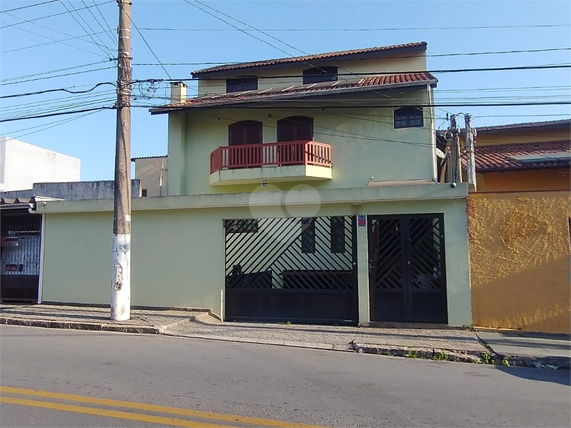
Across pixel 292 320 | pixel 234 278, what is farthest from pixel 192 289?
pixel 292 320

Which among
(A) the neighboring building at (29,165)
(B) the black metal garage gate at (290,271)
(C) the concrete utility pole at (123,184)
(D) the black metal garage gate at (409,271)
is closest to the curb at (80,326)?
(C) the concrete utility pole at (123,184)

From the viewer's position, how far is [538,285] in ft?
30.0

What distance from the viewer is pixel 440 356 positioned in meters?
7.36

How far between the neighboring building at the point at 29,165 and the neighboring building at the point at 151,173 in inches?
368

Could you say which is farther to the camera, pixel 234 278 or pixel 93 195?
pixel 93 195

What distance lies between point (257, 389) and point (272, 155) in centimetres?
1263

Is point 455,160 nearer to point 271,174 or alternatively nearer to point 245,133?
point 271,174

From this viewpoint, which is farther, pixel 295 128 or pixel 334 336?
pixel 295 128

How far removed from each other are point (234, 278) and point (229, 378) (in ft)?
17.5

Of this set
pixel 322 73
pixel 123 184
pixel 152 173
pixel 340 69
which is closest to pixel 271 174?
pixel 322 73

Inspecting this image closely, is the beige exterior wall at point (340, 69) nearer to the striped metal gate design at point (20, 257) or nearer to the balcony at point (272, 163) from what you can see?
the balcony at point (272, 163)

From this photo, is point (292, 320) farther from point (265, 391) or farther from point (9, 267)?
point (9, 267)

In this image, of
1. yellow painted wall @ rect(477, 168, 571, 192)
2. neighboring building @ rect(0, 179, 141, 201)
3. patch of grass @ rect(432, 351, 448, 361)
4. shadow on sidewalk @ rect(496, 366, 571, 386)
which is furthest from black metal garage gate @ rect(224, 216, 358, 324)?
neighboring building @ rect(0, 179, 141, 201)

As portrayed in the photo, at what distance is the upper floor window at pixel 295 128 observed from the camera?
17531mm
